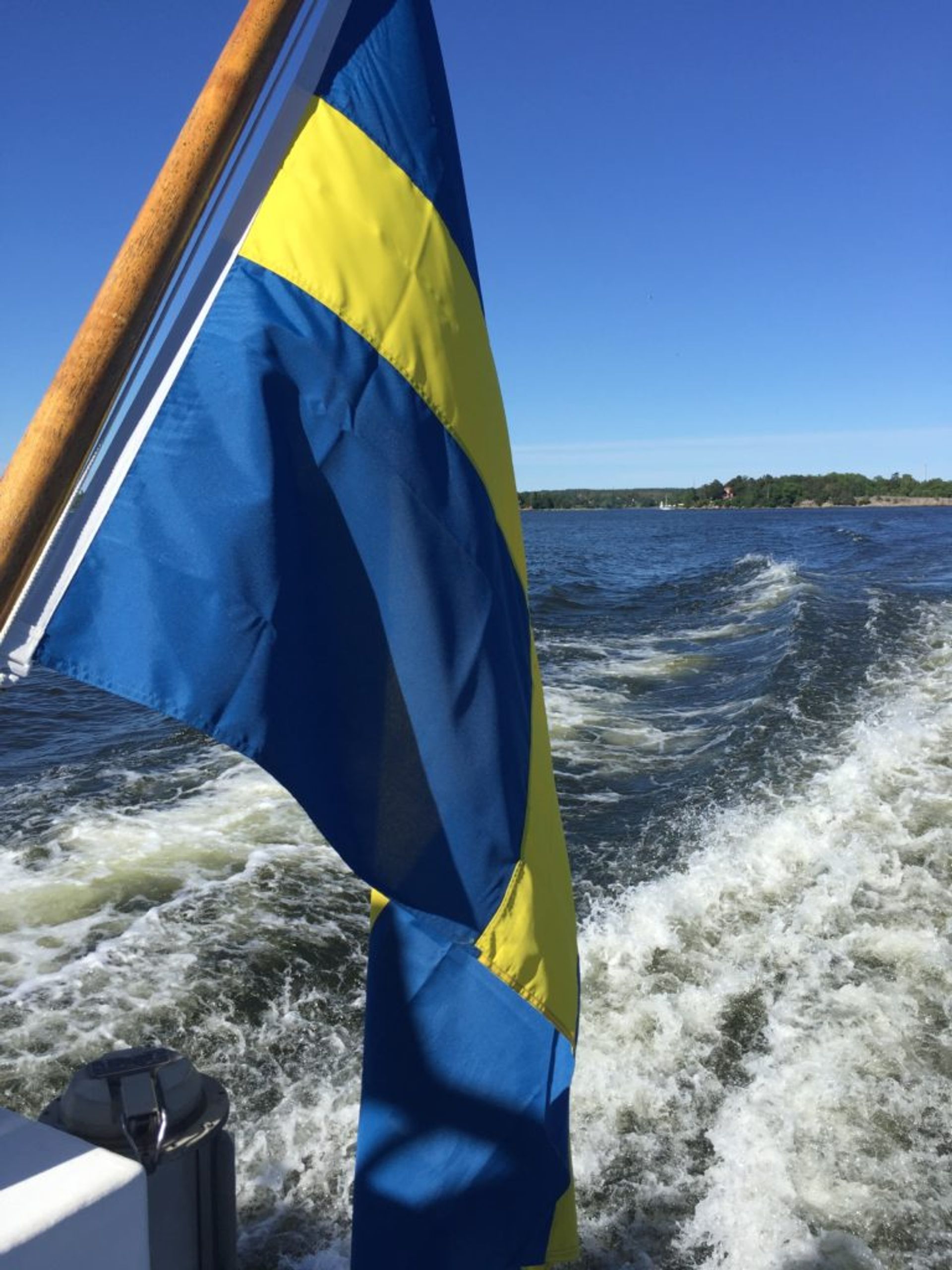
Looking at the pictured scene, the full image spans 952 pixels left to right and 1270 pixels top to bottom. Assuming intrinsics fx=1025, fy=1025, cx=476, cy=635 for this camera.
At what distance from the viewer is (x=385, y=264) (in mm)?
1921

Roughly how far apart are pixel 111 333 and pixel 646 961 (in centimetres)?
454

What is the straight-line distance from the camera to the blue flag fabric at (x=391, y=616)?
1.71m

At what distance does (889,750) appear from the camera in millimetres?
8578

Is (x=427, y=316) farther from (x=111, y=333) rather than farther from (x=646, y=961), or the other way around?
(x=646, y=961)

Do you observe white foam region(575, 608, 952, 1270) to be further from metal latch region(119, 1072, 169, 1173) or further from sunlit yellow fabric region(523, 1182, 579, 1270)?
metal latch region(119, 1072, 169, 1173)

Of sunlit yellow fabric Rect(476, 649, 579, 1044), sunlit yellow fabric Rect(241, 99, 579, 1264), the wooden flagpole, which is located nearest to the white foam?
sunlit yellow fabric Rect(241, 99, 579, 1264)

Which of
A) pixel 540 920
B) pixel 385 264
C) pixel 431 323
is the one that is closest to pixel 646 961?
pixel 540 920

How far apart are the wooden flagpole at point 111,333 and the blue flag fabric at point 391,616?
23cm

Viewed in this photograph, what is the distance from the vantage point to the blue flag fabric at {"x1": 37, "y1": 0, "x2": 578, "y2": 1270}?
1.71 m

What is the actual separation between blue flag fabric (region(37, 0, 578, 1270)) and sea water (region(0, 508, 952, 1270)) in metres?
1.70

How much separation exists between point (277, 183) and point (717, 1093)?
3750 millimetres

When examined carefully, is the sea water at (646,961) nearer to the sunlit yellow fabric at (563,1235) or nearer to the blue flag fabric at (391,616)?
the sunlit yellow fabric at (563,1235)

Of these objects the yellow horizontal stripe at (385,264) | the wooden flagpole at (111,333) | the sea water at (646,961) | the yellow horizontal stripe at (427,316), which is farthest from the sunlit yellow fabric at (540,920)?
the sea water at (646,961)

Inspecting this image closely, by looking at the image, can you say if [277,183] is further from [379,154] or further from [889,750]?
[889,750]
